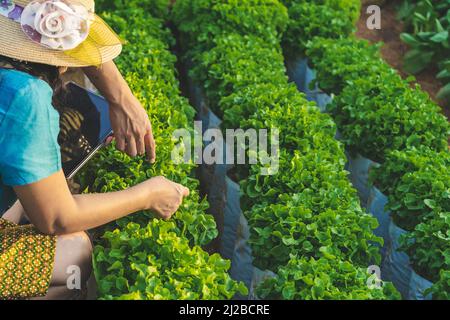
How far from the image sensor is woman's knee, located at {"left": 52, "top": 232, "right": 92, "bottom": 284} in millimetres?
3680

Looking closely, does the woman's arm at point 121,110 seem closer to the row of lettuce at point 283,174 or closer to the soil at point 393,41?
the row of lettuce at point 283,174

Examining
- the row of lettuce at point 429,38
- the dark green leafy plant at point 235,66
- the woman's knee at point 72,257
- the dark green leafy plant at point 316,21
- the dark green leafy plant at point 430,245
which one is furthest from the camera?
the row of lettuce at point 429,38

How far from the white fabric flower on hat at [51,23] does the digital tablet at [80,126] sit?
102 cm

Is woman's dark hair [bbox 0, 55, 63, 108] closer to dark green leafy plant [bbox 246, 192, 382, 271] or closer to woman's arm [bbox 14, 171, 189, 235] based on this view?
woman's arm [bbox 14, 171, 189, 235]

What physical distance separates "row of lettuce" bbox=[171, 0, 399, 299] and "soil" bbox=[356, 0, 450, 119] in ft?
6.41

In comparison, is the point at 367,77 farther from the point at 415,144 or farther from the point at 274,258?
the point at 274,258

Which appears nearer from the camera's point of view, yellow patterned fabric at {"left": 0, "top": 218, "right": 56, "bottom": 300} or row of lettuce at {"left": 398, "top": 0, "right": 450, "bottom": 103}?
yellow patterned fabric at {"left": 0, "top": 218, "right": 56, "bottom": 300}

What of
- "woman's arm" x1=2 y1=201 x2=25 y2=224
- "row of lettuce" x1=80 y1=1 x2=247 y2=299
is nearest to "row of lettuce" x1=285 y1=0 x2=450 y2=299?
"row of lettuce" x1=80 y1=1 x2=247 y2=299

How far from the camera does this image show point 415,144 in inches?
208

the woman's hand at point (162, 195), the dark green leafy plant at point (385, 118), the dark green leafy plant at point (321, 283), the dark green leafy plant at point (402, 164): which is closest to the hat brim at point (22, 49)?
the woman's hand at point (162, 195)

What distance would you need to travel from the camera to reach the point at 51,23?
10.2ft

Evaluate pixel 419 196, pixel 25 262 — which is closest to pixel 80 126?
pixel 25 262

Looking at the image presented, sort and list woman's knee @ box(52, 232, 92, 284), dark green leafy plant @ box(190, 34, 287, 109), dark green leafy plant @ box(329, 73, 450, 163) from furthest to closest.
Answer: dark green leafy plant @ box(190, 34, 287, 109)
dark green leafy plant @ box(329, 73, 450, 163)
woman's knee @ box(52, 232, 92, 284)

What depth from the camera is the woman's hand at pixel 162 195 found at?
3527mm
